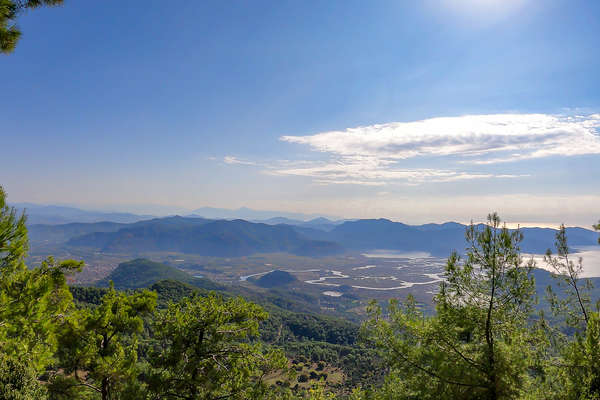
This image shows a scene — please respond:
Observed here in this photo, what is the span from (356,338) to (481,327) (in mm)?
3454

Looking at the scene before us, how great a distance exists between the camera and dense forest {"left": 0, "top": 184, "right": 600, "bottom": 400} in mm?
7289

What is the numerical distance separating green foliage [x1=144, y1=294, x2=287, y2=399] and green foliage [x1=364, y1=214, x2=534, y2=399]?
503 centimetres

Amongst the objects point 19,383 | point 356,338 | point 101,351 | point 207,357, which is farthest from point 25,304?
point 356,338

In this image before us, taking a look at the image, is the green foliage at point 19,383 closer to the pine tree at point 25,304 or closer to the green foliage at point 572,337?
the pine tree at point 25,304

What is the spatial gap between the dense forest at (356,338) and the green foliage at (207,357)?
40mm

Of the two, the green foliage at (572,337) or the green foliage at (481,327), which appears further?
the green foliage at (572,337)

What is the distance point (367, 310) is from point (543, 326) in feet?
20.1

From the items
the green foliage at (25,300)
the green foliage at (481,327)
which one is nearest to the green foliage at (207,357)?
the green foliage at (25,300)

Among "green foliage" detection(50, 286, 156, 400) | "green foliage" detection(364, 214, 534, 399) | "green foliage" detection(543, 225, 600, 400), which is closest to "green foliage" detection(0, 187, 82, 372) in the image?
"green foliage" detection(50, 286, 156, 400)

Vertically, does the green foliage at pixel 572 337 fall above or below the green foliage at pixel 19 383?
above

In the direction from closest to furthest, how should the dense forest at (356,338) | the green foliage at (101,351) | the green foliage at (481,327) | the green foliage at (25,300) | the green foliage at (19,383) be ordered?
1. the green foliage at (481,327)
2. the dense forest at (356,338)
3. the green foliage at (25,300)
4. the green foliage at (101,351)
5. the green foliage at (19,383)

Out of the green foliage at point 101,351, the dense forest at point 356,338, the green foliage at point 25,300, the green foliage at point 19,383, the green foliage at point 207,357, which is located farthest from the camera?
the green foliage at point 19,383

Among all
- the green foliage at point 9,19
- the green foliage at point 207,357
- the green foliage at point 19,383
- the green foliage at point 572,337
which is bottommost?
the green foliage at point 19,383

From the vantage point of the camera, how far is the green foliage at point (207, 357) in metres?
9.41
